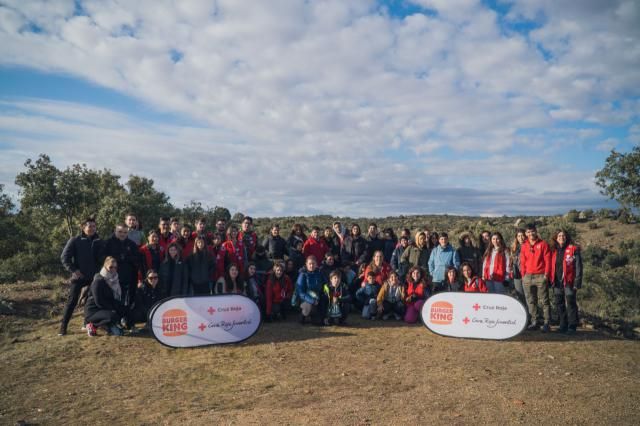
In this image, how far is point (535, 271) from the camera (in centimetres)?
831

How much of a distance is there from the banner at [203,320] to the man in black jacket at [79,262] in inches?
74.4

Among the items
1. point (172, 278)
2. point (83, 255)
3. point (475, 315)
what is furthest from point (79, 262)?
point (475, 315)

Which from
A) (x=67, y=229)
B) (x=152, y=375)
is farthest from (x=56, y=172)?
(x=152, y=375)

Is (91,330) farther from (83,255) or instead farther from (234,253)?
(234,253)

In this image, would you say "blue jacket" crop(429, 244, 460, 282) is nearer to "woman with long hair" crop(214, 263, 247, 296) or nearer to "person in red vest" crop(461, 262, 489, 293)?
"person in red vest" crop(461, 262, 489, 293)

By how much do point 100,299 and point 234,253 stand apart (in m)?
2.90

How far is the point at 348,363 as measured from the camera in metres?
6.44

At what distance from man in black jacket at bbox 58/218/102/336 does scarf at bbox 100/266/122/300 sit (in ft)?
1.39

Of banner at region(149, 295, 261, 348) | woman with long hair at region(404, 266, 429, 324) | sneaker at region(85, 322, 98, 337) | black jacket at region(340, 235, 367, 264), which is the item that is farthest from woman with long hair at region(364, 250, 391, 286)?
sneaker at region(85, 322, 98, 337)

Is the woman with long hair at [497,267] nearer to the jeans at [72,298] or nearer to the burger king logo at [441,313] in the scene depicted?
the burger king logo at [441,313]

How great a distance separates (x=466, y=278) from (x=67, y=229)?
57.8ft

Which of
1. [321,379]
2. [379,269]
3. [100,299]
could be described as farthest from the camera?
[379,269]

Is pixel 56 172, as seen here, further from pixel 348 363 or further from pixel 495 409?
pixel 495 409

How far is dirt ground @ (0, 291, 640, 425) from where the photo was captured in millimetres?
4719
